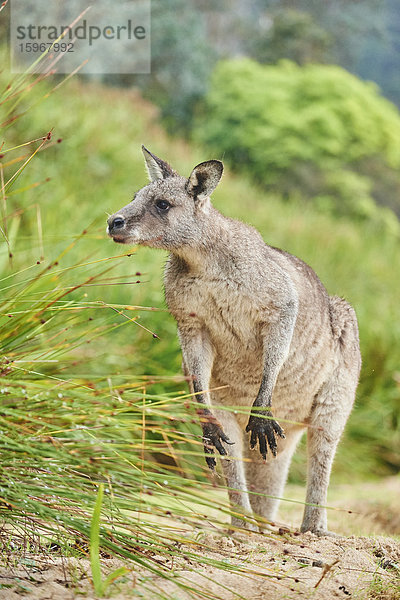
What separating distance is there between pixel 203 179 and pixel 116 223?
21.2 inches

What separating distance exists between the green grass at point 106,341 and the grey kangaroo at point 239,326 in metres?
0.21

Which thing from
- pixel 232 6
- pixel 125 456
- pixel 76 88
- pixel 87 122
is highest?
pixel 232 6

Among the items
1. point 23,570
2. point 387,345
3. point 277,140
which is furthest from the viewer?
point 277,140

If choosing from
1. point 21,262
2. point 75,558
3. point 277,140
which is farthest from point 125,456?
point 277,140

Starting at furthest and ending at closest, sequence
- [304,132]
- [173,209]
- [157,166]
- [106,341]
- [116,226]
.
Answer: [304,132], [106,341], [157,166], [173,209], [116,226]

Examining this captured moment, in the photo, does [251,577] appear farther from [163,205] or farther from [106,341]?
[106,341]

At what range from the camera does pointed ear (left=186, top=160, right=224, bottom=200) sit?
142 inches

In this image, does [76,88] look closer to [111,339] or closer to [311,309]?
[111,339]

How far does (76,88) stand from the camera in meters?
13.5

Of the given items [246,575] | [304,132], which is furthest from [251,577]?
[304,132]

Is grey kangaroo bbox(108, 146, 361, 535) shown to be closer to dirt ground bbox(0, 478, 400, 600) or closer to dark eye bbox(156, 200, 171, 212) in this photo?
dark eye bbox(156, 200, 171, 212)

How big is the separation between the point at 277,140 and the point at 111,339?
14.1 metres

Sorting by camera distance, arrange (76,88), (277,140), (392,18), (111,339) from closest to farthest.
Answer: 1. (111,339)
2. (76,88)
3. (277,140)
4. (392,18)

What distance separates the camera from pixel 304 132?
19047 mm
